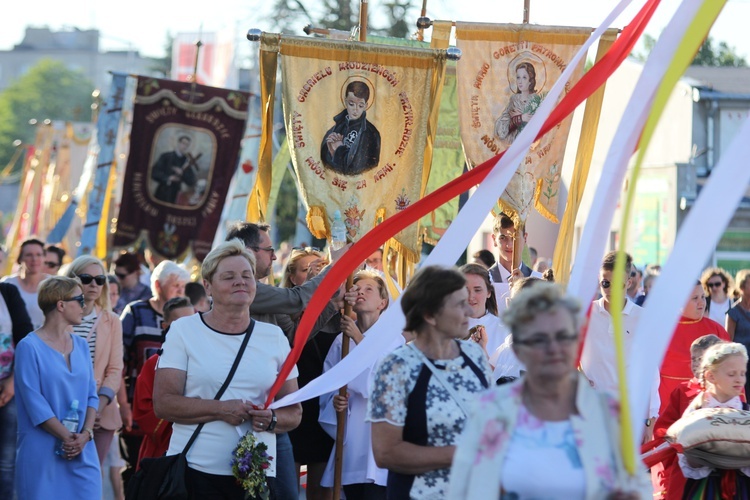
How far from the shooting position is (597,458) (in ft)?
12.4

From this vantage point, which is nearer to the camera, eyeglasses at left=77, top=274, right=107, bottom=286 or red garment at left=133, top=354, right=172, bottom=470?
red garment at left=133, top=354, right=172, bottom=470

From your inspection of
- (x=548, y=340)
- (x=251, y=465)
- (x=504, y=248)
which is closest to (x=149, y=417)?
(x=251, y=465)

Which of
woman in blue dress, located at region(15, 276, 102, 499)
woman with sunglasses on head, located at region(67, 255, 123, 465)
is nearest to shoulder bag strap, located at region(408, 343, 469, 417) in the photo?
woman in blue dress, located at region(15, 276, 102, 499)

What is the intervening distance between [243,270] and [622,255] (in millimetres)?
2580

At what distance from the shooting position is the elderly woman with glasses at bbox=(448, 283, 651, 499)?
378 cm

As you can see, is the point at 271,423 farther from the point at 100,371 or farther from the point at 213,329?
the point at 100,371

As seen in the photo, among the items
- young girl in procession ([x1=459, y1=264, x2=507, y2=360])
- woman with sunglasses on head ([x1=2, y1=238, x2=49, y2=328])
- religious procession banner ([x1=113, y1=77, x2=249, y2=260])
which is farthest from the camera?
religious procession banner ([x1=113, y1=77, x2=249, y2=260])

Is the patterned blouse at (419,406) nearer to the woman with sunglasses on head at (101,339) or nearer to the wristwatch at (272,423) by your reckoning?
the wristwatch at (272,423)

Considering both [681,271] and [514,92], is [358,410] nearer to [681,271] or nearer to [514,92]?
[514,92]

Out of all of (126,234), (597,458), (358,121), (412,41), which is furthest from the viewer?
(126,234)

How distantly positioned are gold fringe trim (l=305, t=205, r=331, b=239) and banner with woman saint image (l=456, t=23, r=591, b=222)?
1.23 meters

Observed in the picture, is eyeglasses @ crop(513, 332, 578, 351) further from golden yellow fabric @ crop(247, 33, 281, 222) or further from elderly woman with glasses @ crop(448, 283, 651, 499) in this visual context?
golden yellow fabric @ crop(247, 33, 281, 222)

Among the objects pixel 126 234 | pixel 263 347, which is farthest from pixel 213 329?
pixel 126 234

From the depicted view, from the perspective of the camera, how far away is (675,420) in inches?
292
